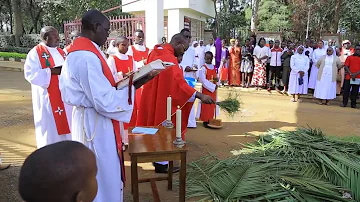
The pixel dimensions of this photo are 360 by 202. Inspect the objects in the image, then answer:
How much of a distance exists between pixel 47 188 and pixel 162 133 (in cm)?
225

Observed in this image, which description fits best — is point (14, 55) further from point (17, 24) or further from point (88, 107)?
point (88, 107)

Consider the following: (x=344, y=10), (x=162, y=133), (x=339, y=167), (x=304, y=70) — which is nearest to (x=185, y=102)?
(x=162, y=133)

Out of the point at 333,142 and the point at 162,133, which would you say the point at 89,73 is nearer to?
the point at 162,133

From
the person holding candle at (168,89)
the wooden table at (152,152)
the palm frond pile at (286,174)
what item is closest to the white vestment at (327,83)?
the palm frond pile at (286,174)

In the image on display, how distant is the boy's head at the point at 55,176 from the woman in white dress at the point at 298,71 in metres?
9.24

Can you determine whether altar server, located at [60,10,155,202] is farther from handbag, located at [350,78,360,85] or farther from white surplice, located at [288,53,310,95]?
handbag, located at [350,78,360,85]

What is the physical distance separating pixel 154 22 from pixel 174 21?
129 inches

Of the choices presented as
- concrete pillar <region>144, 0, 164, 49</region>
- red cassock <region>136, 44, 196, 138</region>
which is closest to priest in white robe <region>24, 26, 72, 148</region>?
red cassock <region>136, 44, 196, 138</region>

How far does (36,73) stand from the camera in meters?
3.98

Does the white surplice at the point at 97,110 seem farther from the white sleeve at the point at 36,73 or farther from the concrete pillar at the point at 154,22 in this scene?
the concrete pillar at the point at 154,22

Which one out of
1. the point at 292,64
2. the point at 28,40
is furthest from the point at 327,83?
the point at 28,40

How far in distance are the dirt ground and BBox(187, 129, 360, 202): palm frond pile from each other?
0.53m

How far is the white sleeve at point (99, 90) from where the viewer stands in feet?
7.85

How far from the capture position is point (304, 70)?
965cm
